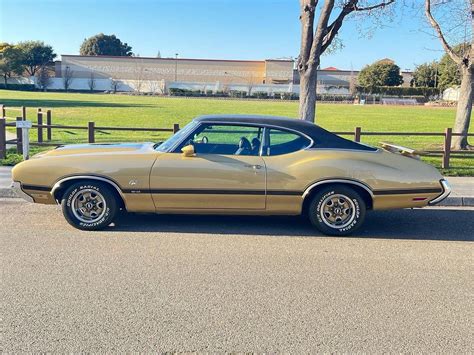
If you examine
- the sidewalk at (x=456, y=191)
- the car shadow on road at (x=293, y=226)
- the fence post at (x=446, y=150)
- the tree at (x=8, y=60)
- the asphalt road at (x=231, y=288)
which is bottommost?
the asphalt road at (x=231, y=288)

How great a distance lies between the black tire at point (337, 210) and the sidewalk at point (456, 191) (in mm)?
2689

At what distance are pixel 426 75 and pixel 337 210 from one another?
95358mm


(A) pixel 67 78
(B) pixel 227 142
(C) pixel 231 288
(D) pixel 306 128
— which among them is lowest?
(C) pixel 231 288

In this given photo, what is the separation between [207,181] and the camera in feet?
17.1

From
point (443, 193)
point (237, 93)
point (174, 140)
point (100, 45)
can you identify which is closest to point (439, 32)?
point (443, 193)

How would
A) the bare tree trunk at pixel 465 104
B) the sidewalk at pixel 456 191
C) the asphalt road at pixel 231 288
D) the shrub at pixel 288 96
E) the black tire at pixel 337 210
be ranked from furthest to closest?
the shrub at pixel 288 96 < the bare tree trunk at pixel 465 104 < the sidewalk at pixel 456 191 < the black tire at pixel 337 210 < the asphalt road at pixel 231 288

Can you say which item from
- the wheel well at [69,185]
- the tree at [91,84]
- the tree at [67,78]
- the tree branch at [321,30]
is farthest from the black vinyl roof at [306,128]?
the tree at [91,84]

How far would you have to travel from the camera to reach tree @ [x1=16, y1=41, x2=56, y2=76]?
3644 inches

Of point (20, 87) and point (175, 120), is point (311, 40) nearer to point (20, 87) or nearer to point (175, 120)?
point (175, 120)

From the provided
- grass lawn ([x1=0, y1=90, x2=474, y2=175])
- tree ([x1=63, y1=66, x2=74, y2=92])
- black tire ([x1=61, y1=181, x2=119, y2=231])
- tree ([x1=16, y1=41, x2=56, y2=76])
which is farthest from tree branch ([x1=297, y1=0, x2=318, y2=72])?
tree ([x1=16, y1=41, x2=56, y2=76])

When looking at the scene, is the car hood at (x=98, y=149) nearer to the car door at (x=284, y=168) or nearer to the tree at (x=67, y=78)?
the car door at (x=284, y=168)

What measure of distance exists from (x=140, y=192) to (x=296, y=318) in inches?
105

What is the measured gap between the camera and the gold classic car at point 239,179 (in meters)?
5.23

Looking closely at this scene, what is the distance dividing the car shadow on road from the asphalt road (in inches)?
1.5
